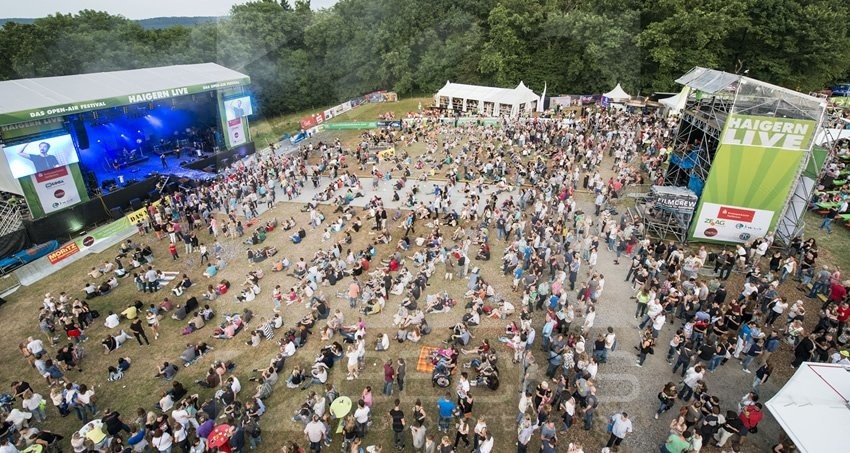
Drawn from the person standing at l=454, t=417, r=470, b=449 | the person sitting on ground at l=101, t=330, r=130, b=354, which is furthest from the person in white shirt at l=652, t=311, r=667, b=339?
the person sitting on ground at l=101, t=330, r=130, b=354

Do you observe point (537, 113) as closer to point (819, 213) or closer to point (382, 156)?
point (382, 156)

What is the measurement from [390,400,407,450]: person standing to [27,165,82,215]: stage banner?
22.3 metres

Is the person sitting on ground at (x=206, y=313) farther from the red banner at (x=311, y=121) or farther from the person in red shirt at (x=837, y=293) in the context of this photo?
the red banner at (x=311, y=121)

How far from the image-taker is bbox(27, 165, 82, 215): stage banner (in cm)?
2156

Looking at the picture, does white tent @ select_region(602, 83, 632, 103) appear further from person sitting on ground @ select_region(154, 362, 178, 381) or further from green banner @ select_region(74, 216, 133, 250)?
person sitting on ground @ select_region(154, 362, 178, 381)

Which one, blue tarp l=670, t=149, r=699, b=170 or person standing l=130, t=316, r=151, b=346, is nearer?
person standing l=130, t=316, r=151, b=346

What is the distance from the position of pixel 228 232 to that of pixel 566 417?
16.8 metres

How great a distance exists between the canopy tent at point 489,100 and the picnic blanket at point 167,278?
29636 millimetres

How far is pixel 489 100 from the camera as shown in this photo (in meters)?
39.7

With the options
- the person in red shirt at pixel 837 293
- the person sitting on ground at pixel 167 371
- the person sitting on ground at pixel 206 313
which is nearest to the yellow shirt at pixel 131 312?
the person sitting on ground at pixel 206 313

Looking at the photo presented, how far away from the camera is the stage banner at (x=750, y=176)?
15430 mm

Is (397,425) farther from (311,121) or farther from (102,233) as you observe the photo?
(311,121)

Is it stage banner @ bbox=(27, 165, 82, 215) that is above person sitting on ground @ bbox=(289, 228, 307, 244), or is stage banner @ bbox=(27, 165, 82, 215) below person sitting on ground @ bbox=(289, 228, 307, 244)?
above

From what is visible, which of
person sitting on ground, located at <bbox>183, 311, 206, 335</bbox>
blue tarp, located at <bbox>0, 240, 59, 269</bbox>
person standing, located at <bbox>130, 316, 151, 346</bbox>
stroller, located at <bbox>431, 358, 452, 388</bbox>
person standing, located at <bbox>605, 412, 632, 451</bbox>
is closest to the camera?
person standing, located at <bbox>605, 412, 632, 451</bbox>
